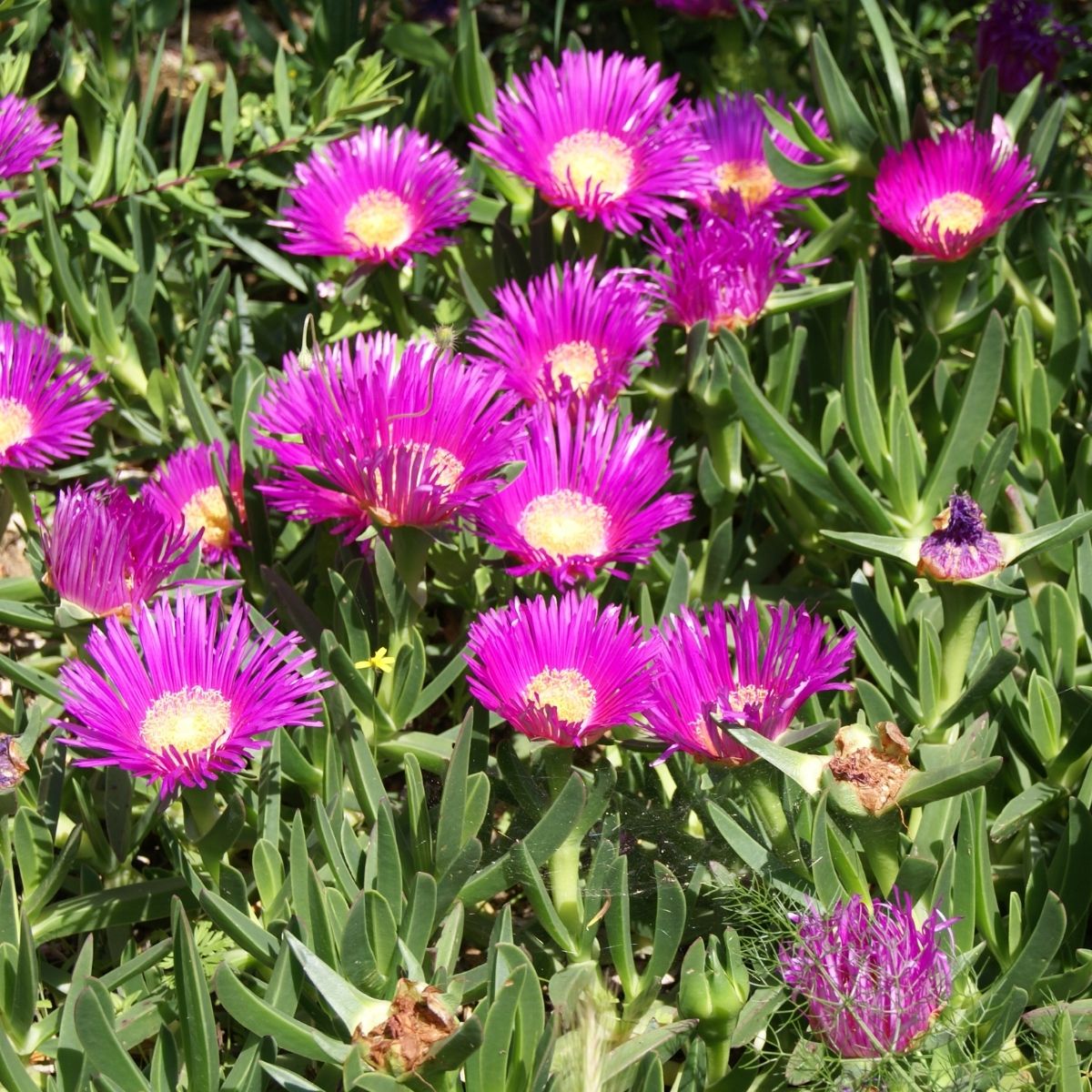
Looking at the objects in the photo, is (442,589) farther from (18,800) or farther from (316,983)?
(316,983)

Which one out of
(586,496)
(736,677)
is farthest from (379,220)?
(736,677)

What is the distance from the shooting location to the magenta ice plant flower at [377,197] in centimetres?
148

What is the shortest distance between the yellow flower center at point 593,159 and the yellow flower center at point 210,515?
49cm

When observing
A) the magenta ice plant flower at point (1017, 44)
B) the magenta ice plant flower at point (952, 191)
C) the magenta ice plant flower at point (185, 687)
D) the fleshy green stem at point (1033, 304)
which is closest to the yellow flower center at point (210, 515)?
→ the magenta ice plant flower at point (185, 687)

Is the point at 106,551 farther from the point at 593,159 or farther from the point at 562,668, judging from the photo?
the point at 593,159

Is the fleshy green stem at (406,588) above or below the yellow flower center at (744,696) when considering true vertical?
above

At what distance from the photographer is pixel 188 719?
3.50ft

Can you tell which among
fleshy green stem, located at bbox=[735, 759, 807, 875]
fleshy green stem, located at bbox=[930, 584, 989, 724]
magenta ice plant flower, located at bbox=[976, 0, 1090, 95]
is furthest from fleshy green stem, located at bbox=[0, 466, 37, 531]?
magenta ice plant flower, located at bbox=[976, 0, 1090, 95]

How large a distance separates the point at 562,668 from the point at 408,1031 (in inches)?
12.3

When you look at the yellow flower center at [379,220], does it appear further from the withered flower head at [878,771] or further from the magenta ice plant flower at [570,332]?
the withered flower head at [878,771]

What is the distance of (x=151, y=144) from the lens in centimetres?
179

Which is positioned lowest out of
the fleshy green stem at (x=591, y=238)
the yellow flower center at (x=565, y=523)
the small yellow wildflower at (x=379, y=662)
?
the small yellow wildflower at (x=379, y=662)

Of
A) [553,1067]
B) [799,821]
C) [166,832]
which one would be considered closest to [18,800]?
[166,832]

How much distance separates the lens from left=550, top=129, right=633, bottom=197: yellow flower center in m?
1.52
